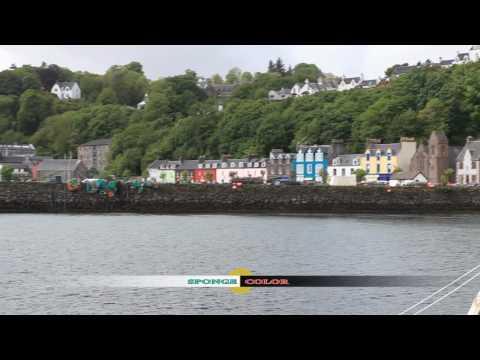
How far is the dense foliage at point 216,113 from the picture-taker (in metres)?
8.95

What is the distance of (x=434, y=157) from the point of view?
81.7 ft

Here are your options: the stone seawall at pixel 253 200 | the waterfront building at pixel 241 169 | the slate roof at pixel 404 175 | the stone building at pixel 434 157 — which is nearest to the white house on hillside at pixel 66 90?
the waterfront building at pixel 241 169

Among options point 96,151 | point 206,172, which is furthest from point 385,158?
point 96,151

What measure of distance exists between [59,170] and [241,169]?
10.5 meters

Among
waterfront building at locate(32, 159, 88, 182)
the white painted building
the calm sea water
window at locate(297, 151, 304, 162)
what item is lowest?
the calm sea water

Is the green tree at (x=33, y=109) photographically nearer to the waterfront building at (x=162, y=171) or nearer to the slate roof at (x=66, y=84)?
the slate roof at (x=66, y=84)

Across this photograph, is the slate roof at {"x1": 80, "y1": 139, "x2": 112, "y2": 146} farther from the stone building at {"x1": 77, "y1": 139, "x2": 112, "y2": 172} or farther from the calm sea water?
the calm sea water

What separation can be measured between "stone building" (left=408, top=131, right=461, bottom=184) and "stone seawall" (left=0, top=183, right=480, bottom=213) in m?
1.17

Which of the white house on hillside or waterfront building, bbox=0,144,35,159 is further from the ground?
the white house on hillside

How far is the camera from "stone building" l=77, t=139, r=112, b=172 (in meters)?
12.3

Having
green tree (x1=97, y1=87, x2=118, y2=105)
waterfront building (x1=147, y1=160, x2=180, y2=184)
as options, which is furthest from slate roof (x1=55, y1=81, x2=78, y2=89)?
waterfront building (x1=147, y1=160, x2=180, y2=184)

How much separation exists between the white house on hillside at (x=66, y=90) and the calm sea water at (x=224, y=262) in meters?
2.28

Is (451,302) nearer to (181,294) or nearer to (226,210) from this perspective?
(181,294)

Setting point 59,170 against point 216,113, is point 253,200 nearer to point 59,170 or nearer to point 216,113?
point 59,170
